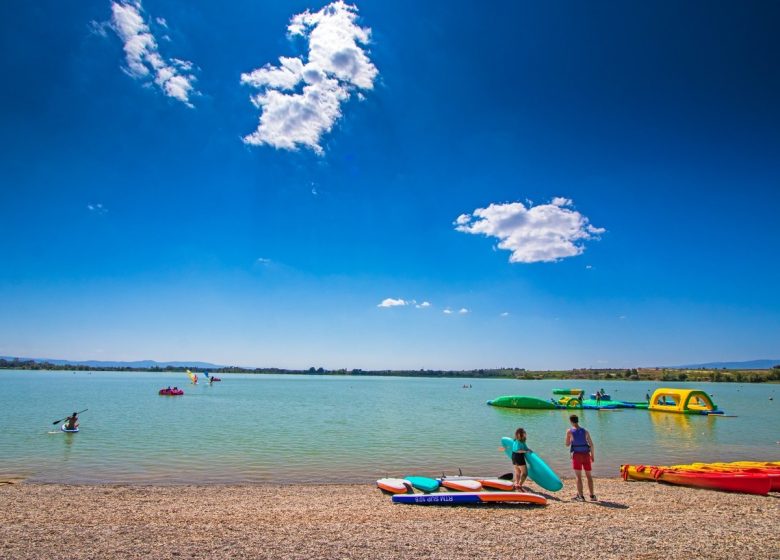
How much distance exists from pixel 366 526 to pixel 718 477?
38.1 ft

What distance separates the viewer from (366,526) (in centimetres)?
1015

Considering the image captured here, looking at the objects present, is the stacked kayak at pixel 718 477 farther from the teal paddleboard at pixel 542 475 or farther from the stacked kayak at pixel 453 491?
the stacked kayak at pixel 453 491

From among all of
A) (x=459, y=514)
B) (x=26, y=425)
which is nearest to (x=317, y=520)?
(x=459, y=514)

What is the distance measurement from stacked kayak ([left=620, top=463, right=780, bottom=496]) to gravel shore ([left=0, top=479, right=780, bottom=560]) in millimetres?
492

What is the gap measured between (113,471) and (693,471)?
2067 centimetres

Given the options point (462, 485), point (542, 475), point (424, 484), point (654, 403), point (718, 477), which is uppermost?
point (654, 403)

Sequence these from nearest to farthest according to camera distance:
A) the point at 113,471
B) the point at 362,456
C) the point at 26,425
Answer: the point at 113,471, the point at 362,456, the point at 26,425

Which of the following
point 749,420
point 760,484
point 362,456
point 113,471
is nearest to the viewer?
point 760,484

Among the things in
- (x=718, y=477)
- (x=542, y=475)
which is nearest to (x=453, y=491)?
(x=542, y=475)

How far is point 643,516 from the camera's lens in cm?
1112

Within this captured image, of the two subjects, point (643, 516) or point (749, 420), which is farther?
point (749, 420)

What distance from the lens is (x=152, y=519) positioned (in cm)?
1074

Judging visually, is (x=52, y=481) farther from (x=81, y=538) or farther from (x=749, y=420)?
(x=749, y=420)

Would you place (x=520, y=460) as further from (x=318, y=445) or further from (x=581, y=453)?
(x=318, y=445)
